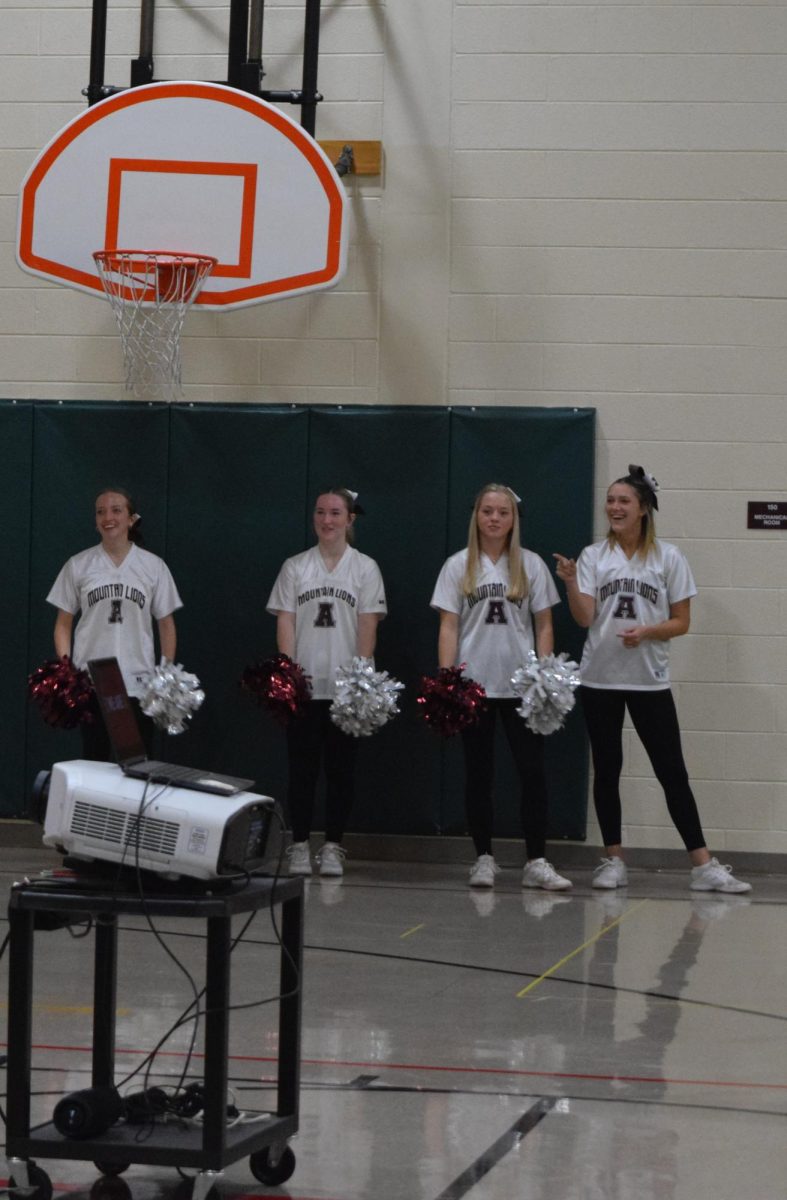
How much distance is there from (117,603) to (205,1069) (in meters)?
5.20

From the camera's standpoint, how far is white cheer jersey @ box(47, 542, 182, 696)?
806cm

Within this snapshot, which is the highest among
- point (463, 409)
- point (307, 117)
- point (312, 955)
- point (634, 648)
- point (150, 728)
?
point (307, 117)

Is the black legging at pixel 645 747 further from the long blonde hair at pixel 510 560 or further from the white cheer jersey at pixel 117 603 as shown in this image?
the white cheer jersey at pixel 117 603

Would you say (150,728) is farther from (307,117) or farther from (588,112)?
(588,112)

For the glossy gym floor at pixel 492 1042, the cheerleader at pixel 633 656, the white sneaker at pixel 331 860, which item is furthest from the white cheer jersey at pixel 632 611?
the white sneaker at pixel 331 860

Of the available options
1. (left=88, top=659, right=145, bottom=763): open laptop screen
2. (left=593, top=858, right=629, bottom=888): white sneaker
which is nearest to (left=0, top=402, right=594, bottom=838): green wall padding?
(left=593, top=858, right=629, bottom=888): white sneaker

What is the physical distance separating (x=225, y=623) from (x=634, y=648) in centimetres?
221

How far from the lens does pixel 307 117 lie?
7922 mm

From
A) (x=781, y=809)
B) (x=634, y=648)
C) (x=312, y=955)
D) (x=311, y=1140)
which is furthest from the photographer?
(x=781, y=809)

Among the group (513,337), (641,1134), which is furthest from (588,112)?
(641,1134)

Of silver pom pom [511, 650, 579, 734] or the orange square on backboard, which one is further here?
silver pom pom [511, 650, 579, 734]

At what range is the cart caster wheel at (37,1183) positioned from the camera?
3.13 metres

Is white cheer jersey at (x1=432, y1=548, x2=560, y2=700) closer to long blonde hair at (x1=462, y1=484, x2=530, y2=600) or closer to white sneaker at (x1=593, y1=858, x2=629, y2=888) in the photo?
long blonde hair at (x1=462, y1=484, x2=530, y2=600)

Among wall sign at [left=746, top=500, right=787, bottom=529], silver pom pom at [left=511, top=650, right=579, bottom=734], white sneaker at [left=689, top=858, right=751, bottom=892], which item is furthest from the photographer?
wall sign at [left=746, top=500, right=787, bottom=529]
